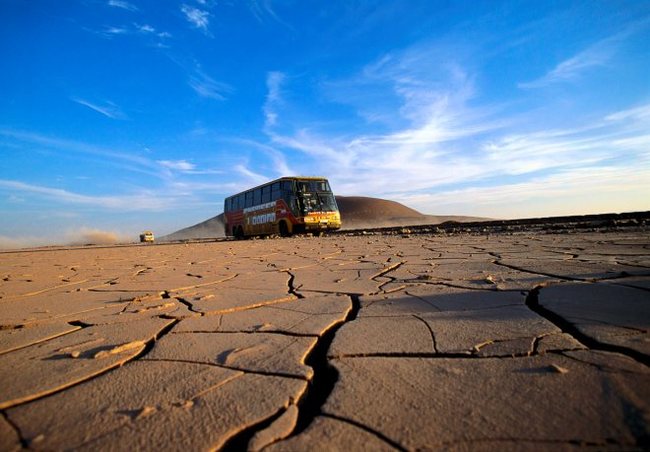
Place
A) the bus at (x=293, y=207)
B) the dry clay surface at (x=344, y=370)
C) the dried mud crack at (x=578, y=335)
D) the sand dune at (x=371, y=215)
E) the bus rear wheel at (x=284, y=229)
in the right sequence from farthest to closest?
the sand dune at (x=371, y=215) < the bus rear wheel at (x=284, y=229) < the bus at (x=293, y=207) < the dried mud crack at (x=578, y=335) < the dry clay surface at (x=344, y=370)

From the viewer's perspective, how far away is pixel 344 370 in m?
1.17

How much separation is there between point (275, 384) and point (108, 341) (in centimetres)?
100

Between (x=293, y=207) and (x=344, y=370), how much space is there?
11991mm

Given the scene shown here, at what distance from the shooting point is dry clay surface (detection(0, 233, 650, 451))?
33.1 inches

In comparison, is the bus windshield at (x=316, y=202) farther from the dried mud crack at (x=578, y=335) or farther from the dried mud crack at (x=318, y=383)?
the dried mud crack at (x=318, y=383)

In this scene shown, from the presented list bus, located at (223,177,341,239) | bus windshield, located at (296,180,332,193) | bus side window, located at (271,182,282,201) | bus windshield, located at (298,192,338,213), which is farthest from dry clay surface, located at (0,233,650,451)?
bus side window, located at (271,182,282,201)

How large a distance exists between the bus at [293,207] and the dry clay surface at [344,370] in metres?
10.7

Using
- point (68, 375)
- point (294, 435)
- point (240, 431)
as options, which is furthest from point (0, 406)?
point (294, 435)

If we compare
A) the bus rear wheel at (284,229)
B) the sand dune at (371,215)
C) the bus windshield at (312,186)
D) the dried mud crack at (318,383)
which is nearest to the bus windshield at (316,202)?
the bus windshield at (312,186)

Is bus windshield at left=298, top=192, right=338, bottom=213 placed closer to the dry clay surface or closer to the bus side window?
the bus side window

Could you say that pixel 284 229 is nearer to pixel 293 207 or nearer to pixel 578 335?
pixel 293 207

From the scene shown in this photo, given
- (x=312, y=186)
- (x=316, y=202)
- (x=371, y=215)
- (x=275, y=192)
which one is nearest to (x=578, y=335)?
(x=316, y=202)

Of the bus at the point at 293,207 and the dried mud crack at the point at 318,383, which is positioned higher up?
the bus at the point at 293,207

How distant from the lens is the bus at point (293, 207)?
42.8ft
